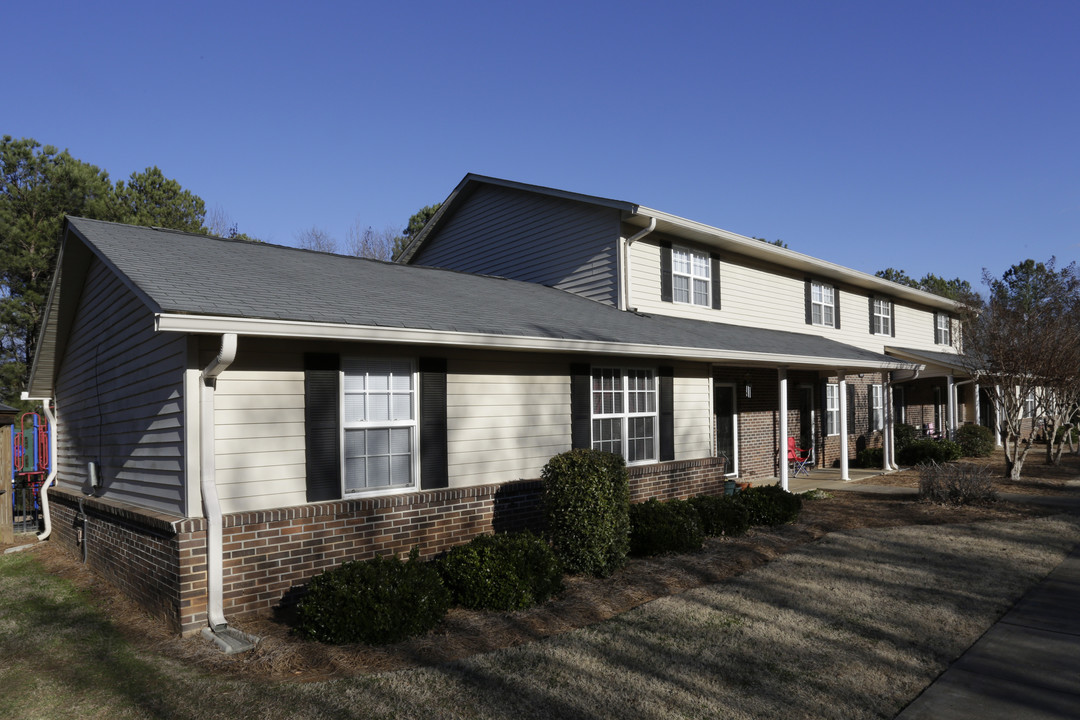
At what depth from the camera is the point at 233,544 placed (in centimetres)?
658

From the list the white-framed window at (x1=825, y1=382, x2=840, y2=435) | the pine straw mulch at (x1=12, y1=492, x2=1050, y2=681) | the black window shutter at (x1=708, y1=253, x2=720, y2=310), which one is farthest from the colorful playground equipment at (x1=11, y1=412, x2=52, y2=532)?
the white-framed window at (x1=825, y1=382, x2=840, y2=435)

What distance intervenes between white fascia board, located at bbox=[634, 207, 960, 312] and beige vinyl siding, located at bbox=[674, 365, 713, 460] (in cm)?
293

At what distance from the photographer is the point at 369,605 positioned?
5.99 meters

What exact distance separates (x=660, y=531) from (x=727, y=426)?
745 cm

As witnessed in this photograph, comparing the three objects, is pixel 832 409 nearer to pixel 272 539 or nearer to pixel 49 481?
pixel 272 539

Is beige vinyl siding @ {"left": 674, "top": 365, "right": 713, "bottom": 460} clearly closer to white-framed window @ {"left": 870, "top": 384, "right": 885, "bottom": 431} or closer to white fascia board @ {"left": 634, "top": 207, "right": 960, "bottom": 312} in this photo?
white fascia board @ {"left": 634, "top": 207, "right": 960, "bottom": 312}

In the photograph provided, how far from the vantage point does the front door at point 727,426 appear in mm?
15734

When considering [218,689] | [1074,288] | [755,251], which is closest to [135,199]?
[755,251]

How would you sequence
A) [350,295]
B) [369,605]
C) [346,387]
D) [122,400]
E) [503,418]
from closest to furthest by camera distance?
[369,605] → [346,387] → [350,295] → [122,400] → [503,418]

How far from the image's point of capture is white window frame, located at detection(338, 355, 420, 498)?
7.45 meters

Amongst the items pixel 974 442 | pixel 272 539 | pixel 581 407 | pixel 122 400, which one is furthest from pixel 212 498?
pixel 974 442

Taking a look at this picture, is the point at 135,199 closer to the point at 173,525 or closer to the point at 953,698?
the point at 173,525

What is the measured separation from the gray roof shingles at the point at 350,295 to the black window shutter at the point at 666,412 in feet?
2.20

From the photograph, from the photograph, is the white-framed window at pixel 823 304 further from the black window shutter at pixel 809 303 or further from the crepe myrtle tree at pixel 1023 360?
the crepe myrtle tree at pixel 1023 360
